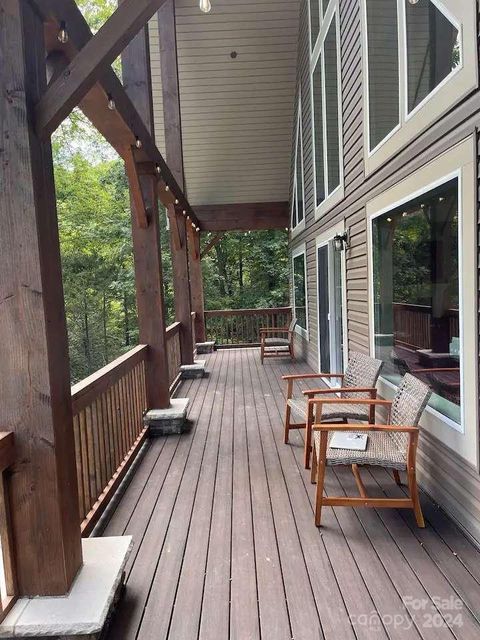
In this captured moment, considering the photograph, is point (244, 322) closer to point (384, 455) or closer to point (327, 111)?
point (327, 111)

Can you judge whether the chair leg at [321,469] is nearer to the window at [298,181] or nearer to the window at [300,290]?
the window at [300,290]

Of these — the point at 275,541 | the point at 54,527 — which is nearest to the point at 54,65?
the point at 54,527

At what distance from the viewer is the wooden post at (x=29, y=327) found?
1.54 meters

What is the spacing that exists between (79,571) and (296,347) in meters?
7.13

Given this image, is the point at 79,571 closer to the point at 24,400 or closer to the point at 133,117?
the point at 24,400

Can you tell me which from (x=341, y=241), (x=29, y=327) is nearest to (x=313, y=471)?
(x=29, y=327)

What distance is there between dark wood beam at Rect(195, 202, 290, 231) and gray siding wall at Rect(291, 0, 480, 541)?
2.12 meters

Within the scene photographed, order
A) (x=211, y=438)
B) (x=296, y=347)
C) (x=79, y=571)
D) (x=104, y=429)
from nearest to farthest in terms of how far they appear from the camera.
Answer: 1. (x=79, y=571)
2. (x=104, y=429)
3. (x=211, y=438)
4. (x=296, y=347)

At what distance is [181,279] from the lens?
22.0 ft

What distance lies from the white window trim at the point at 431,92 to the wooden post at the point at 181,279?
354cm

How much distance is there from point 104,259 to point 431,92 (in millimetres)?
13015

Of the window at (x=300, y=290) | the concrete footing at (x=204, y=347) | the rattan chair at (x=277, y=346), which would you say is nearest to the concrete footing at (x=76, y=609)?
the window at (x=300, y=290)

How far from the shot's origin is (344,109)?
4.34m

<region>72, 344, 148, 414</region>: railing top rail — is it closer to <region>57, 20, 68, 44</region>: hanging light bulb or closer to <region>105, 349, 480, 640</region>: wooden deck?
<region>105, 349, 480, 640</region>: wooden deck
